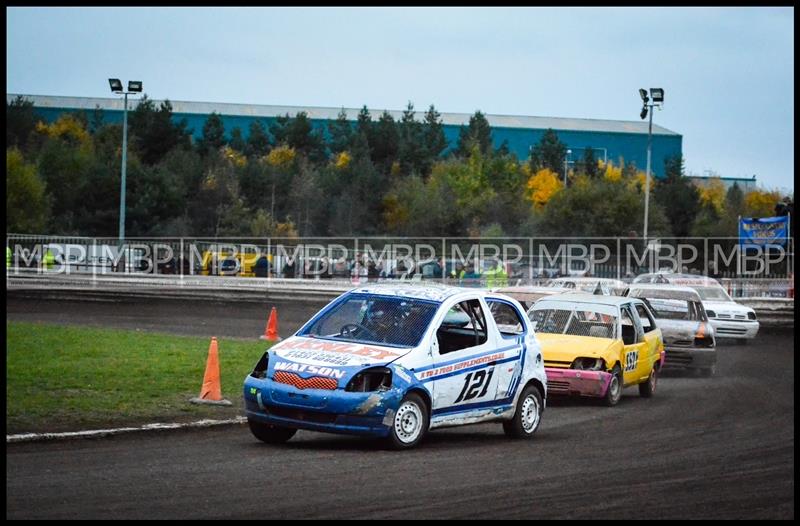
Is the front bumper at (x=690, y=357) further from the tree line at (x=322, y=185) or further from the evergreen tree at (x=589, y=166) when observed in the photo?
the evergreen tree at (x=589, y=166)

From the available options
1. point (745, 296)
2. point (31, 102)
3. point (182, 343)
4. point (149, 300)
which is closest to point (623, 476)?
point (182, 343)

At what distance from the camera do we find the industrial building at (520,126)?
110m

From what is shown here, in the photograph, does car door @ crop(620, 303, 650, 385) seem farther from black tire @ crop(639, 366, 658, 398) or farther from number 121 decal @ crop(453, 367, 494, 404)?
number 121 decal @ crop(453, 367, 494, 404)

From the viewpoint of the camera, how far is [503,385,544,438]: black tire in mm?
12898

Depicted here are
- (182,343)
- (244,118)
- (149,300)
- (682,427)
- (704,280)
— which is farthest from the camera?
(244,118)

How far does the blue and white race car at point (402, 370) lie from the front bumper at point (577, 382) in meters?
2.79

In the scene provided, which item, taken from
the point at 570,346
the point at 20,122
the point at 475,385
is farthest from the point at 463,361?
the point at 20,122

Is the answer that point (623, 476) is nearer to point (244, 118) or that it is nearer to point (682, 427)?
→ point (682, 427)

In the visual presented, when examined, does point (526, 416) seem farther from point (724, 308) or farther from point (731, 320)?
point (724, 308)

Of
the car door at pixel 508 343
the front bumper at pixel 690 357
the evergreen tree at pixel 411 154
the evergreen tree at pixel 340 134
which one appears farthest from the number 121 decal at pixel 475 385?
the evergreen tree at pixel 340 134

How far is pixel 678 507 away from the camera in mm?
8734

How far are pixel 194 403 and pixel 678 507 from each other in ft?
23.2

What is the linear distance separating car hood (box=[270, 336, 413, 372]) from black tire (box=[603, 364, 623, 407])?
213 inches

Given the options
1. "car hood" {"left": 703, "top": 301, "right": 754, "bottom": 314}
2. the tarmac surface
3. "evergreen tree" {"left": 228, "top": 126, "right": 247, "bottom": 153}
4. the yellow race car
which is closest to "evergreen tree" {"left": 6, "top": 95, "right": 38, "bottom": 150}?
"evergreen tree" {"left": 228, "top": 126, "right": 247, "bottom": 153}
